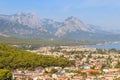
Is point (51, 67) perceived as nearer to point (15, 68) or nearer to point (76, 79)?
point (15, 68)

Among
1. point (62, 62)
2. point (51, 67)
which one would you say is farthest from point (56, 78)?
point (62, 62)

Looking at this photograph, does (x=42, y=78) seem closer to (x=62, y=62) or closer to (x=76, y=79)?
(x=76, y=79)

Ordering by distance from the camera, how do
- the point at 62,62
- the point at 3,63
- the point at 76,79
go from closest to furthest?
the point at 76,79, the point at 3,63, the point at 62,62

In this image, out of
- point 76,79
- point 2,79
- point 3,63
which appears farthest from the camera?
point 3,63

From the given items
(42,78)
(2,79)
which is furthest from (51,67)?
(2,79)

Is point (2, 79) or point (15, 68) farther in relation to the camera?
point (15, 68)

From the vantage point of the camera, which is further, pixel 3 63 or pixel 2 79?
pixel 3 63

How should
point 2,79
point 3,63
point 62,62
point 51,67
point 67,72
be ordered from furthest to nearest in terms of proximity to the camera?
point 62,62
point 51,67
point 67,72
point 3,63
point 2,79

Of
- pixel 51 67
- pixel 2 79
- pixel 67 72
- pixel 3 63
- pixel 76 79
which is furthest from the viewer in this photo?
pixel 51 67
